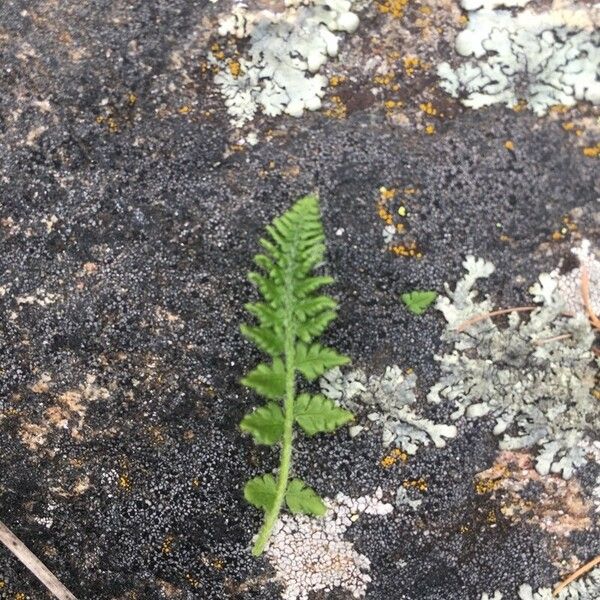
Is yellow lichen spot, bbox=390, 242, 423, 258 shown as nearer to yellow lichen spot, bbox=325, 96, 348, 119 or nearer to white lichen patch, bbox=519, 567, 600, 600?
yellow lichen spot, bbox=325, 96, 348, 119

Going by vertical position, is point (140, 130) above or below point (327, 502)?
above

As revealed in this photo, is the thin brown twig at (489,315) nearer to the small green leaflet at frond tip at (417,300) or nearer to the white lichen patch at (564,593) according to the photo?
the small green leaflet at frond tip at (417,300)

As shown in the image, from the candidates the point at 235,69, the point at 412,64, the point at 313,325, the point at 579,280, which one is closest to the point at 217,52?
the point at 235,69

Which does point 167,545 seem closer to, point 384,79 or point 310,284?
point 310,284

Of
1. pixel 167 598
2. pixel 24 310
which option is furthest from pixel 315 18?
pixel 167 598

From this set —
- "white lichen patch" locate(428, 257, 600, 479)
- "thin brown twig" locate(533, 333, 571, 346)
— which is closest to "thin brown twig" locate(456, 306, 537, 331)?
"white lichen patch" locate(428, 257, 600, 479)

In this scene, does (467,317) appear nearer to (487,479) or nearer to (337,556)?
(487,479)
